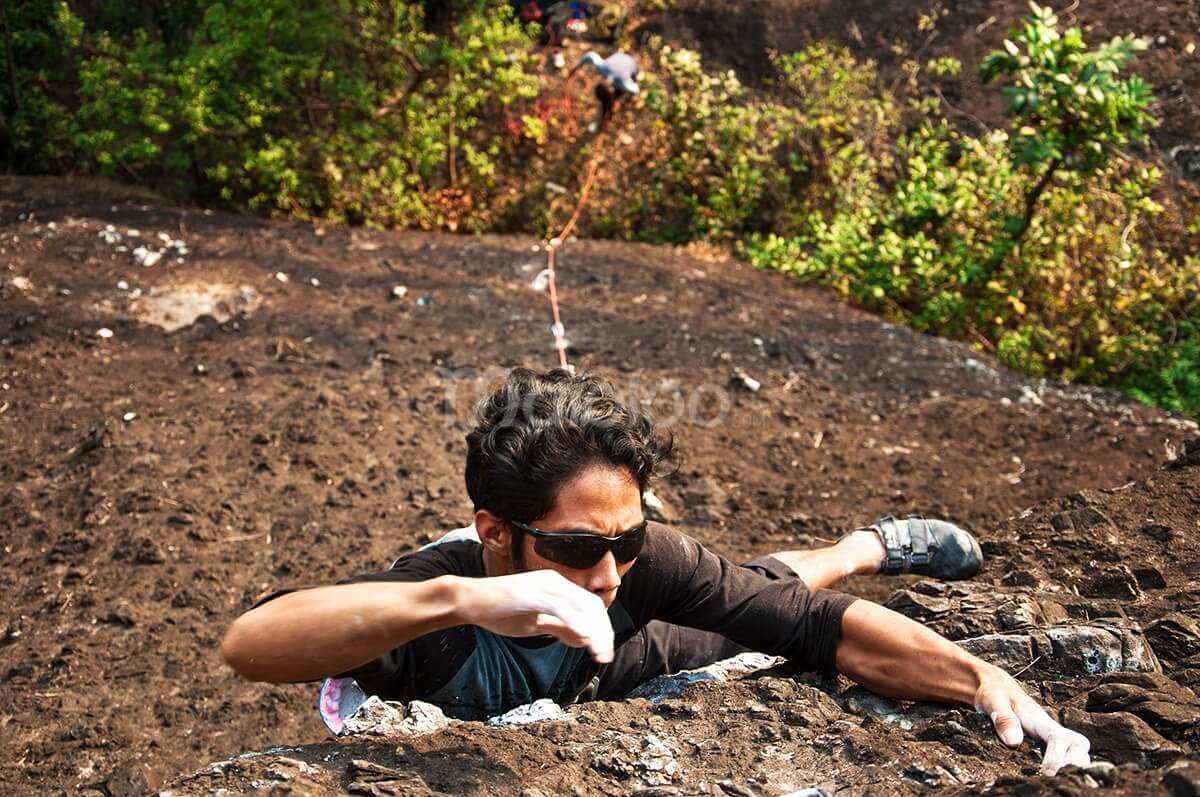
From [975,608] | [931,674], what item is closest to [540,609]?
[931,674]

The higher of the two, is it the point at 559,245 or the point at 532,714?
the point at 532,714

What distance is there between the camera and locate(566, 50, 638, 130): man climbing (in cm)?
932

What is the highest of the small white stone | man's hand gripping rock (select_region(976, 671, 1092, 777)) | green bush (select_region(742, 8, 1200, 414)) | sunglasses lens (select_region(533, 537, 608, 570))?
sunglasses lens (select_region(533, 537, 608, 570))

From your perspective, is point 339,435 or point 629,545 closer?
point 629,545

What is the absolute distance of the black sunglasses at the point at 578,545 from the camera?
2.44 m

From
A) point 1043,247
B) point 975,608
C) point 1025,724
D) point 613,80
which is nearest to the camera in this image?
point 1025,724

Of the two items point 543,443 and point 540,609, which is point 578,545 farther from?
point 540,609

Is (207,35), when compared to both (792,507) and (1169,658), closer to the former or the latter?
(792,507)

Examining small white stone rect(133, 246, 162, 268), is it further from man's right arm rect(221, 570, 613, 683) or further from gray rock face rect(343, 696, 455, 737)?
man's right arm rect(221, 570, 613, 683)

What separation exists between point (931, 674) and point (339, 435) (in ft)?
11.4

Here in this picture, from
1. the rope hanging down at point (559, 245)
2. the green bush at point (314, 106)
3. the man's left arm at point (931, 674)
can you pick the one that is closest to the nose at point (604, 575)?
the man's left arm at point (931, 674)

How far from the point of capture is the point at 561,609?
2107 millimetres

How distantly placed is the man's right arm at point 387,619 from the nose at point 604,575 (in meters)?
0.22

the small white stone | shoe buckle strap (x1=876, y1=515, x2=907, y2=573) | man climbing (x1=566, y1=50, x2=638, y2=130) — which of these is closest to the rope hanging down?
man climbing (x1=566, y1=50, x2=638, y2=130)
